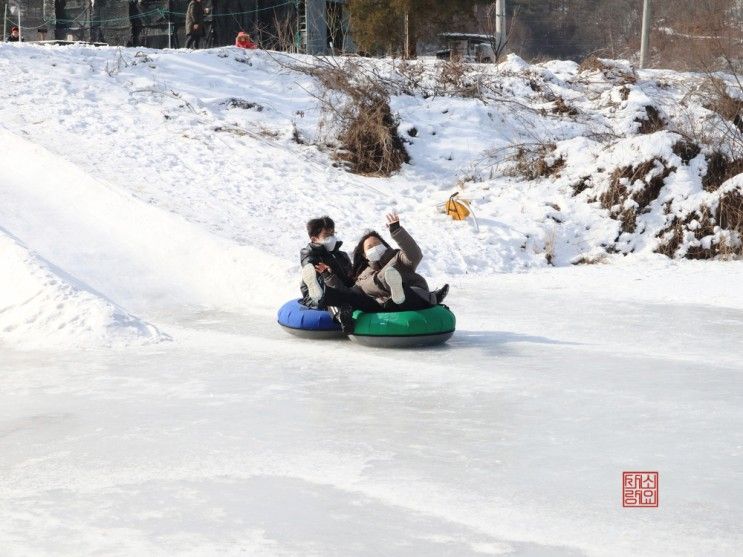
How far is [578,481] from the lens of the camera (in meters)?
4.52

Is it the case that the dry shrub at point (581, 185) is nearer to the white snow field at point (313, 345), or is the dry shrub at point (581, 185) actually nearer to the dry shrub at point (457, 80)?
the white snow field at point (313, 345)

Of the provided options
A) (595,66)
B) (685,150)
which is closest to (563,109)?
(595,66)

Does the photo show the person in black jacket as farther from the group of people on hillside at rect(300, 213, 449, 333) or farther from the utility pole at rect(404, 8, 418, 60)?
the utility pole at rect(404, 8, 418, 60)

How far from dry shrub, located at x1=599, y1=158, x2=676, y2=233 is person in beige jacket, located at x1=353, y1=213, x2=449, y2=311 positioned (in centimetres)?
659

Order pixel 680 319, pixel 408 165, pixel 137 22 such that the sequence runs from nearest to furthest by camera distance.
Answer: pixel 680 319 → pixel 408 165 → pixel 137 22

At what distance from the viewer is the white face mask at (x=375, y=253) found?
799 centimetres

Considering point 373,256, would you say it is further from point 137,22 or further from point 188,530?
point 137,22

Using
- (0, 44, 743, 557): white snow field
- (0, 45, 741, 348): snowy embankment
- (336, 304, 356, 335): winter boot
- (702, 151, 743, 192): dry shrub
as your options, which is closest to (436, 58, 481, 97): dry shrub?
(0, 45, 741, 348): snowy embankment

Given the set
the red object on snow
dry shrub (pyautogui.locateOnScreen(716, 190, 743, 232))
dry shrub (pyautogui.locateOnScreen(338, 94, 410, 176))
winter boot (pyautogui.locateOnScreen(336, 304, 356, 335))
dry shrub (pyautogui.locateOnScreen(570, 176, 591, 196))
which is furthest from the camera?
the red object on snow

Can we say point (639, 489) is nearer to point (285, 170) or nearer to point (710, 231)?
point (710, 231)

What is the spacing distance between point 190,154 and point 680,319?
8089 mm

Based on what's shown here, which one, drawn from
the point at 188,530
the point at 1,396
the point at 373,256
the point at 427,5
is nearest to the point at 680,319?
the point at 373,256

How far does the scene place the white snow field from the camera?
415 cm

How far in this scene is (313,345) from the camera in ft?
26.3
